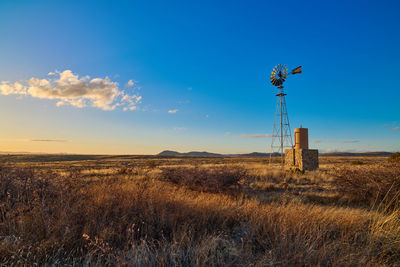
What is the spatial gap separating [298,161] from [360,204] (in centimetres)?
1246

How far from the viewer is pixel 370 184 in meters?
7.84

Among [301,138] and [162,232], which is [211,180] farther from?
[301,138]

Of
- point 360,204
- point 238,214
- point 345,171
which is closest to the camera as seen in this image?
point 238,214

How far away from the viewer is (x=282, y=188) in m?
11.5

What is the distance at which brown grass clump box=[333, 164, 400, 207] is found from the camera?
7488mm

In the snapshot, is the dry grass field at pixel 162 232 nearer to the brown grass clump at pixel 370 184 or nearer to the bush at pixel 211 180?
the brown grass clump at pixel 370 184

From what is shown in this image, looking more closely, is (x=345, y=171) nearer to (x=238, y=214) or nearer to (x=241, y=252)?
(x=238, y=214)

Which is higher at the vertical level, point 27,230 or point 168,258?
point 27,230

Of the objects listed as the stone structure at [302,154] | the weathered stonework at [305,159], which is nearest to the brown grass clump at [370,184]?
the weathered stonework at [305,159]

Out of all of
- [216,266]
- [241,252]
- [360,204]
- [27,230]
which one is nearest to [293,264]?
[241,252]

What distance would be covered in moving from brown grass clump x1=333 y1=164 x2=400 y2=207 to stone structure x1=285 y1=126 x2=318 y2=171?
428 inches

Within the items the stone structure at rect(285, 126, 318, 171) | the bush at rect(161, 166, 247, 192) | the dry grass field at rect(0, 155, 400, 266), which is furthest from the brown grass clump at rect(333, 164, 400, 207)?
the stone structure at rect(285, 126, 318, 171)

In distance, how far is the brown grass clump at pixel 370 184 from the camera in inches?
295

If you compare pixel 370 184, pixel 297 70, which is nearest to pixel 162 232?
pixel 370 184
